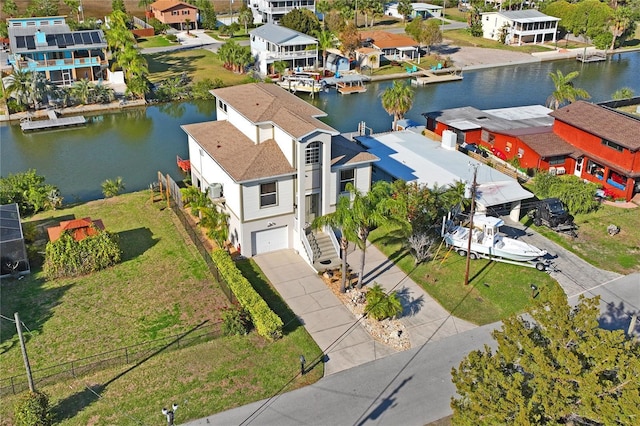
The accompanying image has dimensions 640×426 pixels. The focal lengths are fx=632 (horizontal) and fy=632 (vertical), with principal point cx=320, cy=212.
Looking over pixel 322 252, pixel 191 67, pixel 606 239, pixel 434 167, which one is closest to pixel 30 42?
pixel 191 67

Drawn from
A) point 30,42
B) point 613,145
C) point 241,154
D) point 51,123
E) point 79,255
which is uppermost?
point 30,42

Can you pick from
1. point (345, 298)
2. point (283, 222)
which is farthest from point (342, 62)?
point (345, 298)

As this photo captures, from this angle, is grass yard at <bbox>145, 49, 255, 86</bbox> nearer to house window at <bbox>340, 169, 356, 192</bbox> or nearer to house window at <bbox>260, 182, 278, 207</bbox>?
house window at <bbox>340, 169, 356, 192</bbox>

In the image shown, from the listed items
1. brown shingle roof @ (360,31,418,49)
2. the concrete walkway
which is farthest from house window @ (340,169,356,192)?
brown shingle roof @ (360,31,418,49)

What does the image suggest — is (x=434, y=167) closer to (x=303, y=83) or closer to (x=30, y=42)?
(x=303, y=83)

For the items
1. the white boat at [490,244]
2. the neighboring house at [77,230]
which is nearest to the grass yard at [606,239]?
the white boat at [490,244]
